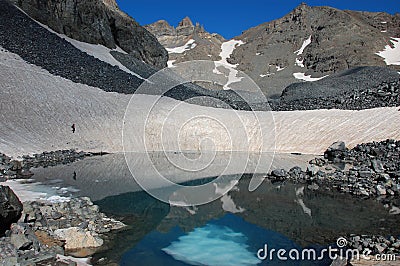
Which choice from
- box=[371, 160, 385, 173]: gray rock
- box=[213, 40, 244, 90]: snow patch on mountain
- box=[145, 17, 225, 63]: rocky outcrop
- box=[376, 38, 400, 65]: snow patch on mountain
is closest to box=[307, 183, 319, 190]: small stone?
box=[371, 160, 385, 173]: gray rock

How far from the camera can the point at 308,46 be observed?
145625 mm

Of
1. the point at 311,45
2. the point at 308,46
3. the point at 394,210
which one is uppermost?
the point at 311,45

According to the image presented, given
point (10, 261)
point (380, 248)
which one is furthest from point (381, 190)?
point (10, 261)

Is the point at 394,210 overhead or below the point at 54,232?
overhead

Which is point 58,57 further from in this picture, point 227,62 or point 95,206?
point 227,62

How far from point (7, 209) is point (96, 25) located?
6006cm

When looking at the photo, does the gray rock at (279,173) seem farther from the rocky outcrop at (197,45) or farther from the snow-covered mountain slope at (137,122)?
the rocky outcrop at (197,45)

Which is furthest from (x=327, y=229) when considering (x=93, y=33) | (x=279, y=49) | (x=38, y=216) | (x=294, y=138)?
(x=279, y=49)

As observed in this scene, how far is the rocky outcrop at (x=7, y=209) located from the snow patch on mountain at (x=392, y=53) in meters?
129

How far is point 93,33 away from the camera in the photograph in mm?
62938

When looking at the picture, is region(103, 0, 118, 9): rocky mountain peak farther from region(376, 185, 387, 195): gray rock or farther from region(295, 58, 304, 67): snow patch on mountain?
region(376, 185, 387, 195): gray rock

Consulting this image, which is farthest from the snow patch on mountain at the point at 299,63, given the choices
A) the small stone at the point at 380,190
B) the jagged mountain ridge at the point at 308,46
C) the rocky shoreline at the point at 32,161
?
the small stone at the point at 380,190

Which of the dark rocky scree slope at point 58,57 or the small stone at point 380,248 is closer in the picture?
the small stone at point 380,248

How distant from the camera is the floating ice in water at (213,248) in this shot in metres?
10.1
